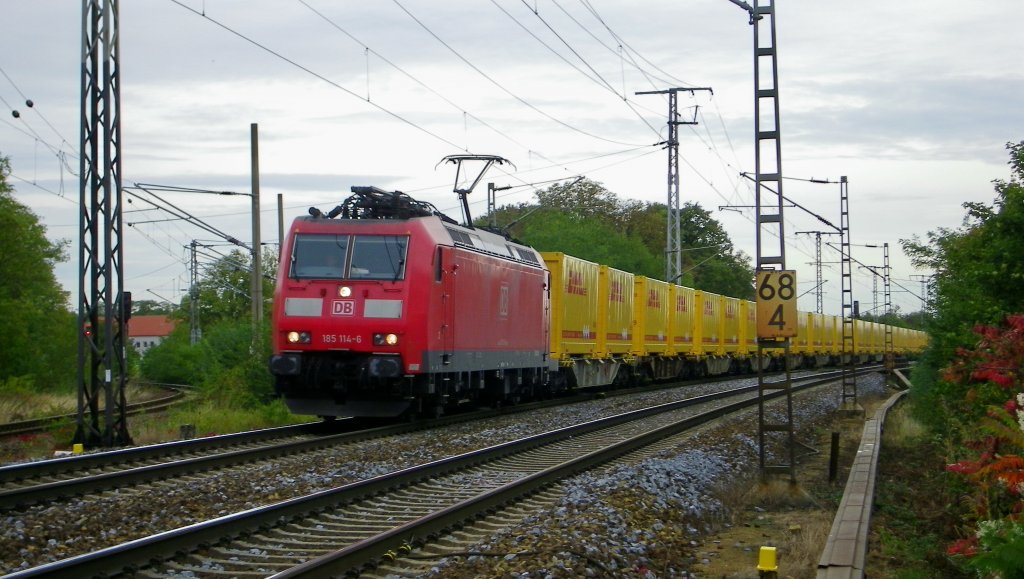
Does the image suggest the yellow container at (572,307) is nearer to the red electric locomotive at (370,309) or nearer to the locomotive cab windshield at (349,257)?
the red electric locomotive at (370,309)

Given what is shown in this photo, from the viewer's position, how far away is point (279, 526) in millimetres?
8703

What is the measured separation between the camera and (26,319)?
34.6 m

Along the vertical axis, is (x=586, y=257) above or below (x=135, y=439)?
above

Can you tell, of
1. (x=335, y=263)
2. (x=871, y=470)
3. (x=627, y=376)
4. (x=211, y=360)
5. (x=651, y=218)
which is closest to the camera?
(x=871, y=470)

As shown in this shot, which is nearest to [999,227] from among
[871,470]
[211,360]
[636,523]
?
[871,470]

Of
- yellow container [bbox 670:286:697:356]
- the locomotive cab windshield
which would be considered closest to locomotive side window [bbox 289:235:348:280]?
the locomotive cab windshield

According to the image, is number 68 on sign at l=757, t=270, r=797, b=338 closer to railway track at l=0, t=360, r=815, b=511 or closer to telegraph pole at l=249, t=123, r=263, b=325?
railway track at l=0, t=360, r=815, b=511

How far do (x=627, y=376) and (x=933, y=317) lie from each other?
913cm

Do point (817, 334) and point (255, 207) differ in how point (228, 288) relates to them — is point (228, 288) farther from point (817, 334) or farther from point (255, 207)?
point (255, 207)

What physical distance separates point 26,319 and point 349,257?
22094mm

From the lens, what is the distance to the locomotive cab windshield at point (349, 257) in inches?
642

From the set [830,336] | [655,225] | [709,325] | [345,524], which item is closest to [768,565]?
[345,524]

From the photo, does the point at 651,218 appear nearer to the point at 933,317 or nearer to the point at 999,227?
the point at 933,317

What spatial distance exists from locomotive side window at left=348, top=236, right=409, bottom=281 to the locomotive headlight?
33.3 inches
